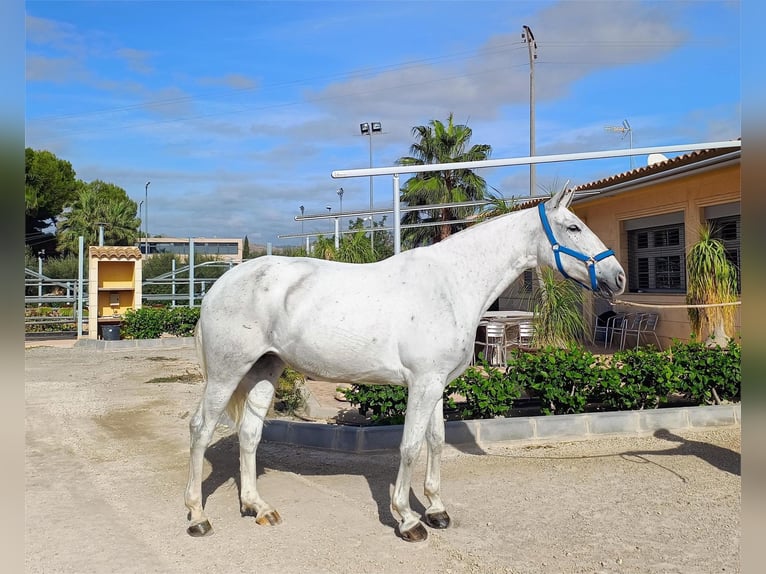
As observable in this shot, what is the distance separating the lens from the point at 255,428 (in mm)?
3986

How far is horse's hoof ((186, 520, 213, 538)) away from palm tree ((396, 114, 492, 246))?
14198 millimetres

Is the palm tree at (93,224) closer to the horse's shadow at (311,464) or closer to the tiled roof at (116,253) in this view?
the tiled roof at (116,253)

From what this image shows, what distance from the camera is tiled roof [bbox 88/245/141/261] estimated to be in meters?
14.7

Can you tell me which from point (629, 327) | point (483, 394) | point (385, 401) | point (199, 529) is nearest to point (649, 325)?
point (629, 327)

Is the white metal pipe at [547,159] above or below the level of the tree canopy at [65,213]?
below

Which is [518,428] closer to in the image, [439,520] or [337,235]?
[439,520]

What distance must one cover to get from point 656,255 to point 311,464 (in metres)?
9.40

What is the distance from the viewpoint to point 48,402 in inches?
298

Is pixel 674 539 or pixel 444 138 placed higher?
pixel 444 138

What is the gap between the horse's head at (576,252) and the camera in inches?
144

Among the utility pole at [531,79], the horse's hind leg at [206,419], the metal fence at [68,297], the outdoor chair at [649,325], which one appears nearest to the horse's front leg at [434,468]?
the horse's hind leg at [206,419]

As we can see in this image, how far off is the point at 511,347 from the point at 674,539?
6694 millimetres
